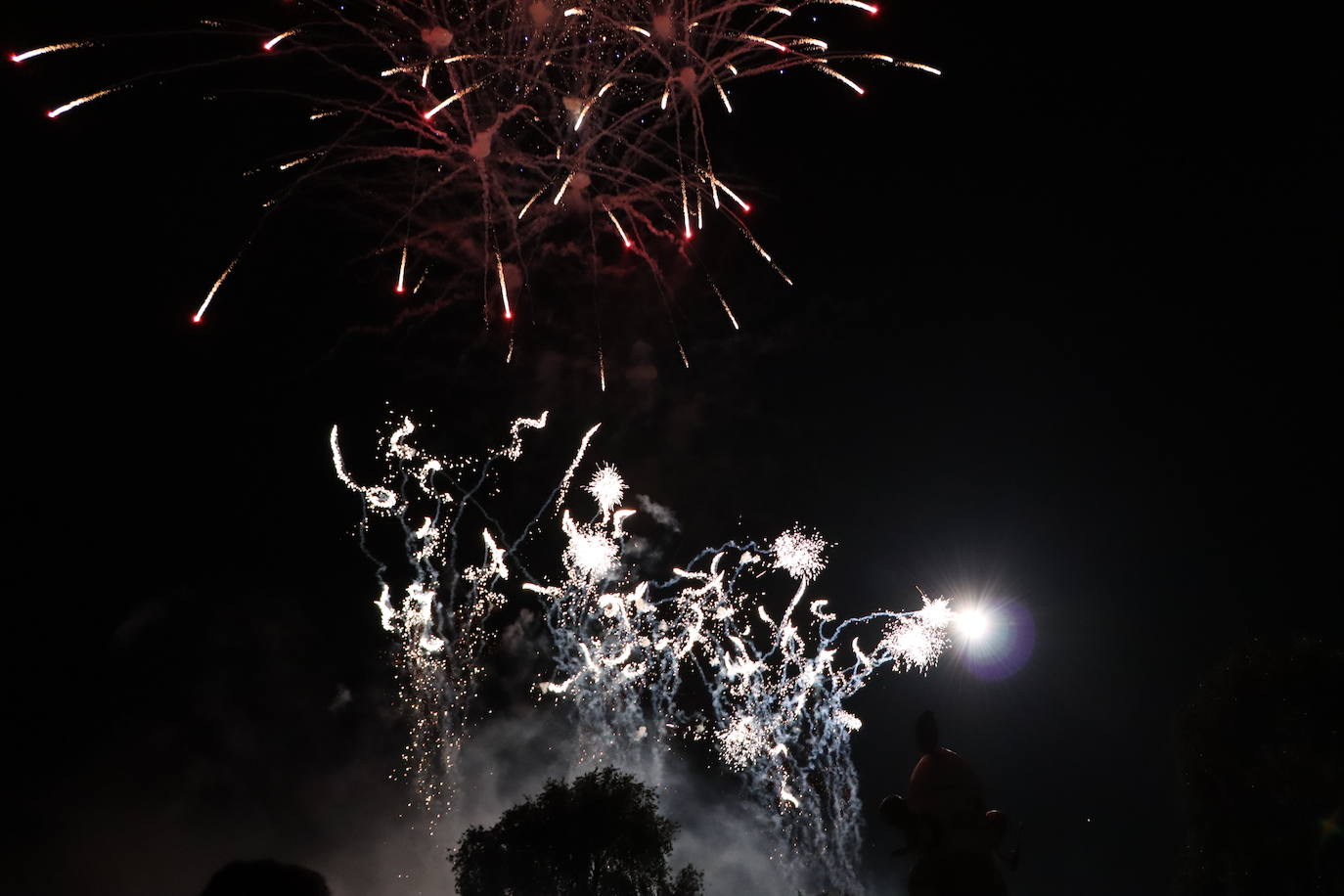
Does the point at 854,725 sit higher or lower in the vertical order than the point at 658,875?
higher

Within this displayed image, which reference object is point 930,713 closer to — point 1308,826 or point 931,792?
point 931,792

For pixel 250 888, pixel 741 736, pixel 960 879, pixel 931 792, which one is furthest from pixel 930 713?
pixel 741 736

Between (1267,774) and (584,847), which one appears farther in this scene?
(584,847)

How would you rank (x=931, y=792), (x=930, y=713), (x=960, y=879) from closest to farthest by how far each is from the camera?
1. (x=960, y=879)
2. (x=931, y=792)
3. (x=930, y=713)

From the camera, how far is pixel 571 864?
26000 mm

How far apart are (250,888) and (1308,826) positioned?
20798 millimetres

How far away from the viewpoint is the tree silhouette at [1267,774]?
18.3m

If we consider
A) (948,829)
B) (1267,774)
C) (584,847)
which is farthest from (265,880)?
(584,847)

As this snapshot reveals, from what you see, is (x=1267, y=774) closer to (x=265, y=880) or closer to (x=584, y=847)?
(x=584, y=847)

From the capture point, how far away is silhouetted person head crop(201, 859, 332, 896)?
3602 mm

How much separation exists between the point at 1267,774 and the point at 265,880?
2134 cm

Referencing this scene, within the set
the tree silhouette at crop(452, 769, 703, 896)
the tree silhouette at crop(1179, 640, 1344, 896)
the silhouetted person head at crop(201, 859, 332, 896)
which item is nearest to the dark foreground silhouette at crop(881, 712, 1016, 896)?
the silhouetted person head at crop(201, 859, 332, 896)

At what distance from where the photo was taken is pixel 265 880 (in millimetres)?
3641

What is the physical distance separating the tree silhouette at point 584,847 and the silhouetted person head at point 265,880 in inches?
940
